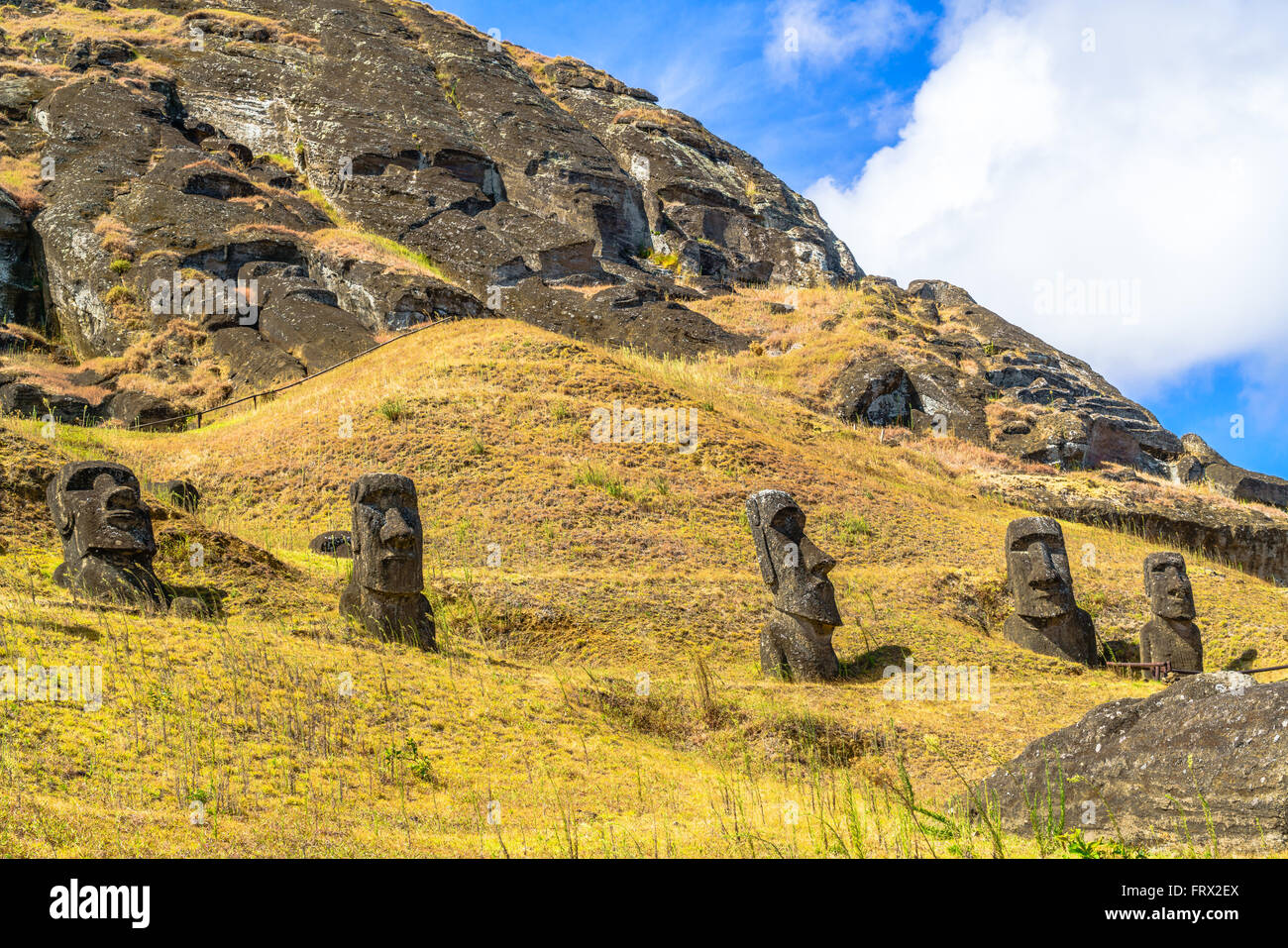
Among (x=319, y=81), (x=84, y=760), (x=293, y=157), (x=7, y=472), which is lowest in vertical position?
(x=84, y=760)

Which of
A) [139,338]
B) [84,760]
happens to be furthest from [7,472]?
[139,338]

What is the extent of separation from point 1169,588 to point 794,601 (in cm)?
591

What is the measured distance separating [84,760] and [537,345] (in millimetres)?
18542

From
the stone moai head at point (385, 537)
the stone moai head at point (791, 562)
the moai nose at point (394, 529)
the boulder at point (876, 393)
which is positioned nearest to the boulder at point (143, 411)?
the stone moai head at point (385, 537)

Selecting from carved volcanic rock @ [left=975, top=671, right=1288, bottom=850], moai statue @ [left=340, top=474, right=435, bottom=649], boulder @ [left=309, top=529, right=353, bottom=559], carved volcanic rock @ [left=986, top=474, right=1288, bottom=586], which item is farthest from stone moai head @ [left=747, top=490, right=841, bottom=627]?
carved volcanic rock @ [left=986, top=474, right=1288, bottom=586]

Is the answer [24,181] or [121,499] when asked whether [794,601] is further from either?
[24,181]

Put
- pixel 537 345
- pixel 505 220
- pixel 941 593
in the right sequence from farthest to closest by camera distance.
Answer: pixel 505 220, pixel 537 345, pixel 941 593

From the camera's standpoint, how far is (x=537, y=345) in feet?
80.3

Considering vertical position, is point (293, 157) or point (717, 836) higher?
point (293, 157)

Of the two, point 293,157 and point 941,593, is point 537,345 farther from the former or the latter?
point 293,157

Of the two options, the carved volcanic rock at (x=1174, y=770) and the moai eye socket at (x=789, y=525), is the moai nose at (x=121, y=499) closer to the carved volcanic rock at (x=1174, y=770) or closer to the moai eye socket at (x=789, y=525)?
the moai eye socket at (x=789, y=525)

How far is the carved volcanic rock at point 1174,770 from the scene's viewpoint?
15.8 feet
